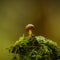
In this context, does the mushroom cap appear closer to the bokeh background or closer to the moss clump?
the moss clump

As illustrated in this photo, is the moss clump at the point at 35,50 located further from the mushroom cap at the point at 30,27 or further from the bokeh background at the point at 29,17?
the bokeh background at the point at 29,17

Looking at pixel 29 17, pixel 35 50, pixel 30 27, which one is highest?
pixel 29 17

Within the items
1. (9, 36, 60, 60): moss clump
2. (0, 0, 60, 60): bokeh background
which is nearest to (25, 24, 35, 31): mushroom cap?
(9, 36, 60, 60): moss clump

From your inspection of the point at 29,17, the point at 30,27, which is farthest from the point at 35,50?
the point at 29,17

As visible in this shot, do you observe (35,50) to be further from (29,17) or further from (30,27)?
(29,17)

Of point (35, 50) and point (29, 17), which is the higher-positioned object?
point (29, 17)

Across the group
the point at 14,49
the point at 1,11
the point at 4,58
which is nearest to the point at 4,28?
the point at 1,11

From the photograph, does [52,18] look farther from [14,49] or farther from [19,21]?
[14,49]
